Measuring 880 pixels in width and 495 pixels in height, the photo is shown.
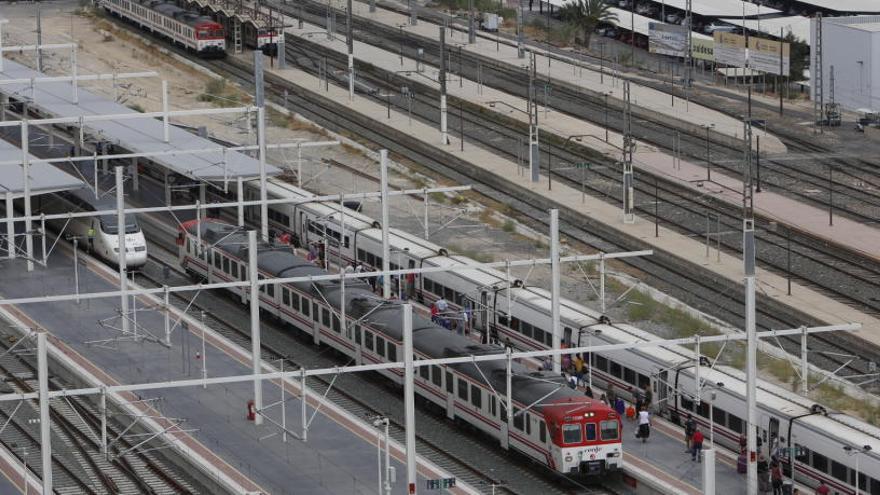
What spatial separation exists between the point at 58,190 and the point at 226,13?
50235 millimetres

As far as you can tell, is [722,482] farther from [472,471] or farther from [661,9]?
[661,9]

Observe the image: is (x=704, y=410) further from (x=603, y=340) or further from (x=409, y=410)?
(x=409, y=410)

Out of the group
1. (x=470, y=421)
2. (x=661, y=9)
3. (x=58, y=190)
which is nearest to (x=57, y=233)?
(x=58, y=190)

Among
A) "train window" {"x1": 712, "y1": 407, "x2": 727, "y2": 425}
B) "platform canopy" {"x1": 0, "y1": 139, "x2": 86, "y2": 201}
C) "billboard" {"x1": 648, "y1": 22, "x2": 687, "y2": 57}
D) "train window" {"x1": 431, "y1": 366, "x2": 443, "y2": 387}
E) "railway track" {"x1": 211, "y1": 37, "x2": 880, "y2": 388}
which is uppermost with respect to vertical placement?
"platform canopy" {"x1": 0, "y1": 139, "x2": 86, "y2": 201}

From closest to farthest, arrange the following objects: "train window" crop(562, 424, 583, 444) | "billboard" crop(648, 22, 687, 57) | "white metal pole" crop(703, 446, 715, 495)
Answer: "white metal pole" crop(703, 446, 715, 495) → "train window" crop(562, 424, 583, 444) → "billboard" crop(648, 22, 687, 57)

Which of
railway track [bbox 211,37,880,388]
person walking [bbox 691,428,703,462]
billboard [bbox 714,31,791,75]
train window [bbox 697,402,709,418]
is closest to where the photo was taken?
person walking [bbox 691,428,703,462]

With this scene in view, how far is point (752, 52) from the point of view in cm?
11638

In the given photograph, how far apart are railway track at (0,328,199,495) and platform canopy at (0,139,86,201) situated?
13184mm

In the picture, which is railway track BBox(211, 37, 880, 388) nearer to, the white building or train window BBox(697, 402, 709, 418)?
train window BBox(697, 402, 709, 418)

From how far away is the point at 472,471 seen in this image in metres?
55.5

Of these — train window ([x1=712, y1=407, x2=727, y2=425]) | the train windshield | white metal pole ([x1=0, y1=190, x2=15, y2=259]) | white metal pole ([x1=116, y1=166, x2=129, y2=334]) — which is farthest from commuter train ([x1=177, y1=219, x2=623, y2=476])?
white metal pole ([x1=0, y1=190, x2=15, y2=259])

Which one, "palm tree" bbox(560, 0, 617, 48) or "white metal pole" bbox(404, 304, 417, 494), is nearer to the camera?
"white metal pole" bbox(404, 304, 417, 494)

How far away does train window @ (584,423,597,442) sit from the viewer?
176 feet

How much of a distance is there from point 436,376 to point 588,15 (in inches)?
3065
